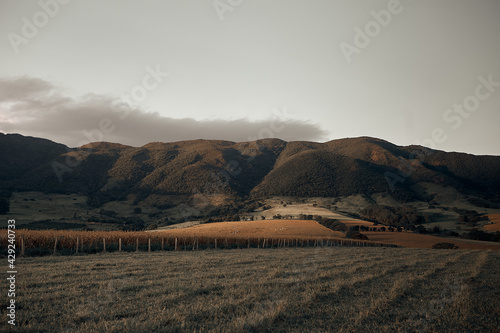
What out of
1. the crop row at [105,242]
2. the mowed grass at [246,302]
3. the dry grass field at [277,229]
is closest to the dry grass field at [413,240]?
the dry grass field at [277,229]

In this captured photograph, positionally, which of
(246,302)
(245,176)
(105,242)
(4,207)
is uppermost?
(245,176)

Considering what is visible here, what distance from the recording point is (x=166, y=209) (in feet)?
441

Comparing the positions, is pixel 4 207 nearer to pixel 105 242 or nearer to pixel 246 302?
pixel 105 242

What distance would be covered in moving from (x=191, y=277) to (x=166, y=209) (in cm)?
12560

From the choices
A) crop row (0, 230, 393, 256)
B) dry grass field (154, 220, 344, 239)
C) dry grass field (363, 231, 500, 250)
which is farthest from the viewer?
dry grass field (154, 220, 344, 239)

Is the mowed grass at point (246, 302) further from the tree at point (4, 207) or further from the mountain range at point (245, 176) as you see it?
the mountain range at point (245, 176)

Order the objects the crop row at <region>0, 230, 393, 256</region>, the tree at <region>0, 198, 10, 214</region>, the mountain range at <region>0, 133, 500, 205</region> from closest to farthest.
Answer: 1. the crop row at <region>0, 230, 393, 256</region>
2. the tree at <region>0, 198, 10, 214</region>
3. the mountain range at <region>0, 133, 500, 205</region>

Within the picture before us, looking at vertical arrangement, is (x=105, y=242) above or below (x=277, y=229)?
above

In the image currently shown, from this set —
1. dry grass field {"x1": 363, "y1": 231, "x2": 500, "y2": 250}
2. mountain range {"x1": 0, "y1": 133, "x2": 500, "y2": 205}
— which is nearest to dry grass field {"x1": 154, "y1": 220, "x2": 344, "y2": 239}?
dry grass field {"x1": 363, "y1": 231, "x2": 500, "y2": 250}

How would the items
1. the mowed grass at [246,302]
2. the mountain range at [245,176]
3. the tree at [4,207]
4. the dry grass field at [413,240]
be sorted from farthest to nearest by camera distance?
1. the mountain range at [245,176]
2. the tree at [4,207]
3. the dry grass field at [413,240]
4. the mowed grass at [246,302]

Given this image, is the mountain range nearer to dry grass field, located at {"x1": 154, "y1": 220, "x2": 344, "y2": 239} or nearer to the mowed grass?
dry grass field, located at {"x1": 154, "y1": 220, "x2": 344, "y2": 239}

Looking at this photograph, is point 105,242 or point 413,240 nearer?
point 105,242

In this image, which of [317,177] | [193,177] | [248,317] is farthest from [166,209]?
[248,317]

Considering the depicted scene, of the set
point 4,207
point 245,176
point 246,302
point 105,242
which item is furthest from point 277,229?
point 245,176
